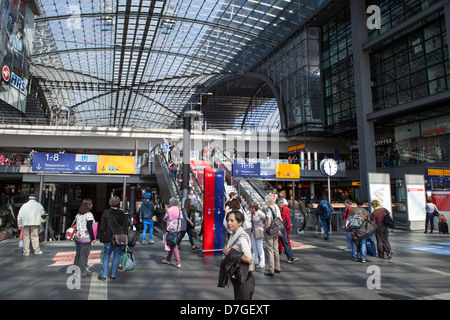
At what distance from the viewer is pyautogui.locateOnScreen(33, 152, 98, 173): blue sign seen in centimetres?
1305

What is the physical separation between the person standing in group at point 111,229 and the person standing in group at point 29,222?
366 cm

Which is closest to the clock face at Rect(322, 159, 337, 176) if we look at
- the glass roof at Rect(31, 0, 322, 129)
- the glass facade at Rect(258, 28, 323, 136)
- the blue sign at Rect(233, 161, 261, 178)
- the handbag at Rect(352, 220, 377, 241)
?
the blue sign at Rect(233, 161, 261, 178)

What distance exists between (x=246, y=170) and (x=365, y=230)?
256 inches

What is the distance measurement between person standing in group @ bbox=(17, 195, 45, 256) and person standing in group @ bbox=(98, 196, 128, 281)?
366 cm

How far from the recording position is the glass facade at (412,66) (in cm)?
2366

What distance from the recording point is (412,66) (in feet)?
84.6

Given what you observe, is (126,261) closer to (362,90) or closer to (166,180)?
(166,180)

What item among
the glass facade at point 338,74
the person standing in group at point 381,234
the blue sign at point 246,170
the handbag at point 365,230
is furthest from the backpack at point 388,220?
the glass facade at point 338,74

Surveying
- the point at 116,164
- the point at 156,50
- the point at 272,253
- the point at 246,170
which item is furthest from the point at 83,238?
the point at 156,50

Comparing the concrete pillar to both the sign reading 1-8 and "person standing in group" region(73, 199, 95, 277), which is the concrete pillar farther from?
"person standing in group" region(73, 199, 95, 277)

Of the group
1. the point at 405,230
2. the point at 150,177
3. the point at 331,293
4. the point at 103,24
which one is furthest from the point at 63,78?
the point at 331,293
